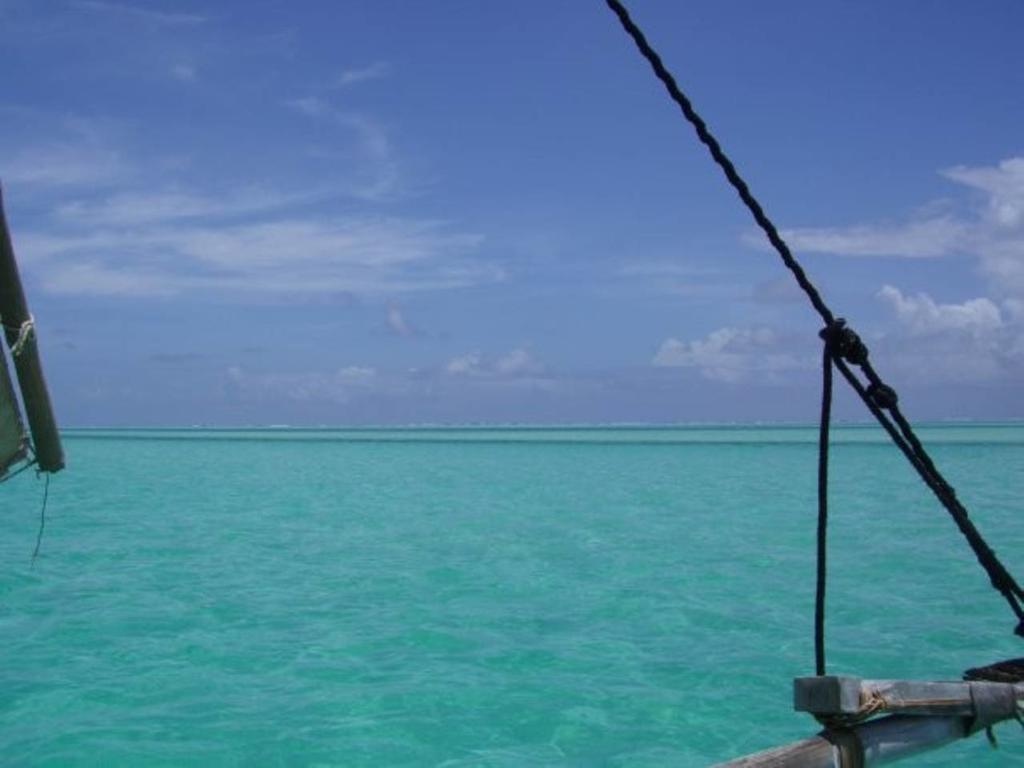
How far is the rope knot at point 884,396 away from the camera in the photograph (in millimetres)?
3074

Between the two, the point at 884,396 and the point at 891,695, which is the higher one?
the point at 884,396

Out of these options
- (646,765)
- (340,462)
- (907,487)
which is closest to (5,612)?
(646,765)

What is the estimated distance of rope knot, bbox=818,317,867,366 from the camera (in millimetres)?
3008

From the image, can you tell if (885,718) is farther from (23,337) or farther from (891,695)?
(23,337)

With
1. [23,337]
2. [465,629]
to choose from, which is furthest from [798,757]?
[465,629]

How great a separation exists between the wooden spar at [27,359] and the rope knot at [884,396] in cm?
319

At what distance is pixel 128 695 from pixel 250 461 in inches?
2108

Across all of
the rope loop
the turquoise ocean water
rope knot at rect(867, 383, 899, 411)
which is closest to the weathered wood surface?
rope knot at rect(867, 383, 899, 411)

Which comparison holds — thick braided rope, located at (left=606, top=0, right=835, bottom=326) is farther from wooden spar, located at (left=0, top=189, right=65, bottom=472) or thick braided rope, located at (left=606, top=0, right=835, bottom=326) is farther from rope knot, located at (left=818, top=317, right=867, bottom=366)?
wooden spar, located at (left=0, top=189, right=65, bottom=472)

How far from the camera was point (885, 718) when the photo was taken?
2775mm

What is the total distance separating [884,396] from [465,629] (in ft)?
31.8

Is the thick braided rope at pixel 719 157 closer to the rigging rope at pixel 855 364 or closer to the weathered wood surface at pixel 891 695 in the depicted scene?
the rigging rope at pixel 855 364

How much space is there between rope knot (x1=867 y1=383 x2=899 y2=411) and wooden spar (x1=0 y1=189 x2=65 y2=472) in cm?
319

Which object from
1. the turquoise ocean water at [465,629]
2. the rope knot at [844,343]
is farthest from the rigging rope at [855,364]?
the turquoise ocean water at [465,629]
